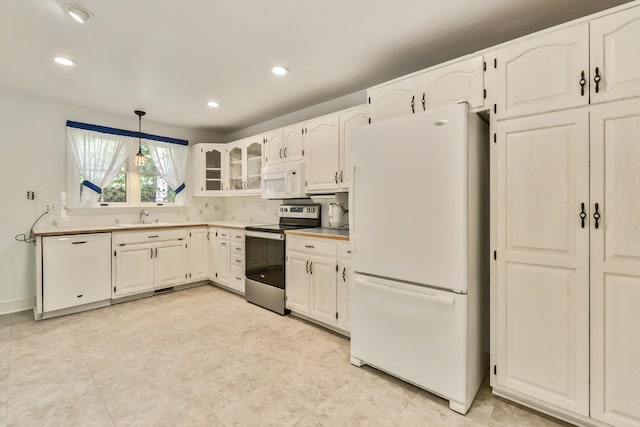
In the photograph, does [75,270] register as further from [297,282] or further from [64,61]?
[297,282]

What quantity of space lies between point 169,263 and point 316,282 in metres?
2.30

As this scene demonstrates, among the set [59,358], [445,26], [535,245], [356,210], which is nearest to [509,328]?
[535,245]

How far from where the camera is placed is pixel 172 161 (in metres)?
4.63

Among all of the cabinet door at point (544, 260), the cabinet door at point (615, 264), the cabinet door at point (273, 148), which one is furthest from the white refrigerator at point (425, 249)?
the cabinet door at point (273, 148)

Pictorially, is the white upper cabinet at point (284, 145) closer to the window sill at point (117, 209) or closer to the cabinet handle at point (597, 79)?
the window sill at point (117, 209)

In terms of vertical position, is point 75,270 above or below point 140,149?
below

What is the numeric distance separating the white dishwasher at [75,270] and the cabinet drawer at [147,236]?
0.36ft

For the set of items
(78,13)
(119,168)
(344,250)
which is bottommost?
(344,250)

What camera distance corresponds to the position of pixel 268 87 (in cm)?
321

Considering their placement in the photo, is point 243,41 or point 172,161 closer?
point 243,41

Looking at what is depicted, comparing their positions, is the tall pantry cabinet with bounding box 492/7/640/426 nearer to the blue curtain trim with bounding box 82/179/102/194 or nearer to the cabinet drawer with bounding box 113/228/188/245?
the cabinet drawer with bounding box 113/228/188/245

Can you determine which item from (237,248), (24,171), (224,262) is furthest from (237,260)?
(24,171)

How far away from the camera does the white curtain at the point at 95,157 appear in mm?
3754

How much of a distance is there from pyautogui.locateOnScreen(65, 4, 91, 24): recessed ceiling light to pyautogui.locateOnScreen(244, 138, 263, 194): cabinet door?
7.45ft
